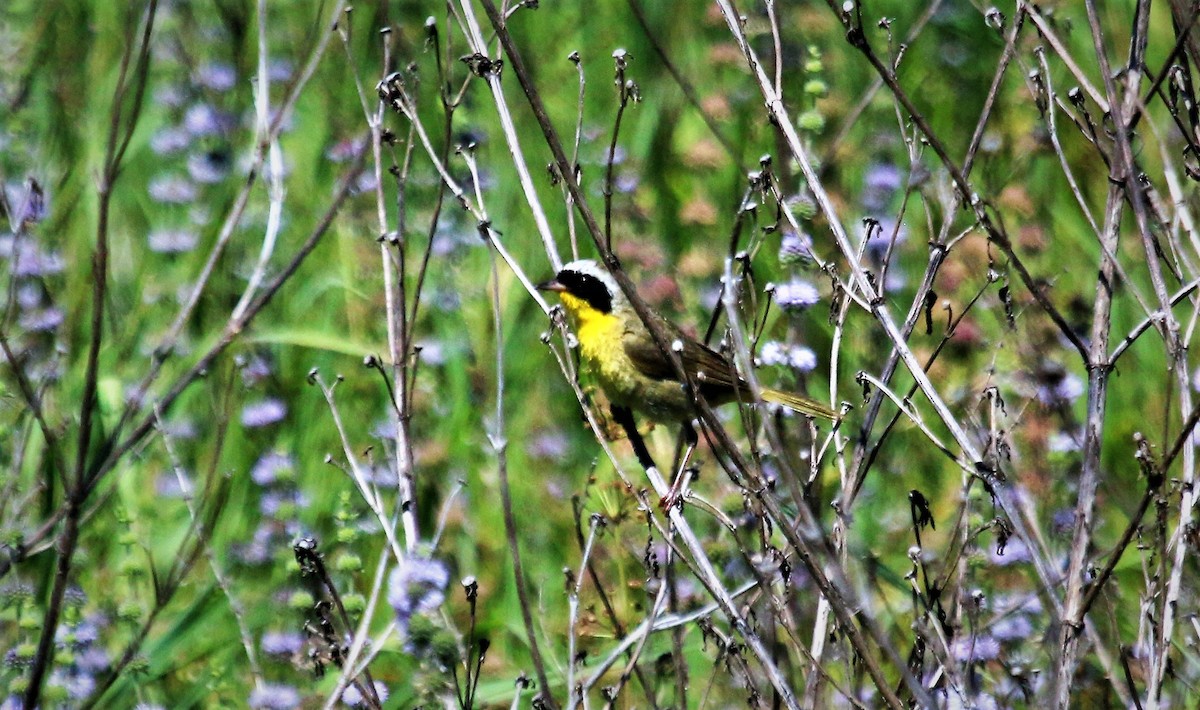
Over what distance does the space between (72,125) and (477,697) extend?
362 cm

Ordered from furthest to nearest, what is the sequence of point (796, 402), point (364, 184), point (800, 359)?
point (364, 184)
point (796, 402)
point (800, 359)

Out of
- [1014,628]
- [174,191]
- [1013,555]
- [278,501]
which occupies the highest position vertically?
[174,191]

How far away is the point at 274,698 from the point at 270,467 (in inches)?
40.7

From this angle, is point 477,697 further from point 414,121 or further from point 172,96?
point 172,96

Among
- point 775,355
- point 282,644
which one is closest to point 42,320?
point 282,644

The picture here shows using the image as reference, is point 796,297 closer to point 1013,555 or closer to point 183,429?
point 1013,555

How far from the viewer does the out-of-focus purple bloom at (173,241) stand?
514 cm

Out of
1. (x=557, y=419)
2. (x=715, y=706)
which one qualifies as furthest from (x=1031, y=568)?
(x=557, y=419)

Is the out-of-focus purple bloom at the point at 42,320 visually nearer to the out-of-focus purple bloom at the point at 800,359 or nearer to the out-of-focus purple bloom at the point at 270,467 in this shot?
the out-of-focus purple bloom at the point at 270,467

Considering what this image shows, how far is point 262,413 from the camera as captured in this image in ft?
14.5

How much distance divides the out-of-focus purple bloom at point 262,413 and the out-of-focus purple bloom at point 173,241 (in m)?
0.94

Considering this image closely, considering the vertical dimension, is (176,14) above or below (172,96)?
above

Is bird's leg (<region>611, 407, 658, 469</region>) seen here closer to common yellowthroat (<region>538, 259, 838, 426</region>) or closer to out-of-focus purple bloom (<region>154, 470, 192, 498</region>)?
common yellowthroat (<region>538, 259, 838, 426</region>)

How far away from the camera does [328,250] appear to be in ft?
17.2
